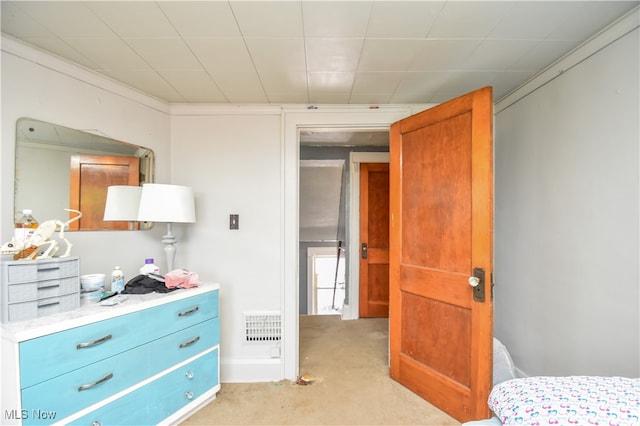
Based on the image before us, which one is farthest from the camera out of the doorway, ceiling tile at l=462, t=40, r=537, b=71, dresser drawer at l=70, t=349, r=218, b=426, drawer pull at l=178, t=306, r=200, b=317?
the doorway

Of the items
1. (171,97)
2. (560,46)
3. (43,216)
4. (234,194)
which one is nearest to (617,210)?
(560,46)

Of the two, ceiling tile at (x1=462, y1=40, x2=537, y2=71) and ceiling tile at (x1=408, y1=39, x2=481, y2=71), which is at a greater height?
ceiling tile at (x1=462, y1=40, x2=537, y2=71)

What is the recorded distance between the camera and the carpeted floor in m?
1.76

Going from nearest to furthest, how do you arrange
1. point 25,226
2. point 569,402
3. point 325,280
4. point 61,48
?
point 569,402, point 25,226, point 61,48, point 325,280

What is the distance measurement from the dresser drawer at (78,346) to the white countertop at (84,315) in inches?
1.0

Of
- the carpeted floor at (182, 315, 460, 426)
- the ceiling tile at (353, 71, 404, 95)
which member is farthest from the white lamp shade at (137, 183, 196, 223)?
the ceiling tile at (353, 71, 404, 95)

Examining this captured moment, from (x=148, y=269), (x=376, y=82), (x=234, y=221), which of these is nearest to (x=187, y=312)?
(x=148, y=269)

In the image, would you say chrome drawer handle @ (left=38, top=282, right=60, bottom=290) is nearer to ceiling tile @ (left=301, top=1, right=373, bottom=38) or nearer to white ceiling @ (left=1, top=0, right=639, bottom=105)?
white ceiling @ (left=1, top=0, right=639, bottom=105)

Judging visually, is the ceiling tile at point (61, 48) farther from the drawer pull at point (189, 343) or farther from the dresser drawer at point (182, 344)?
the drawer pull at point (189, 343)

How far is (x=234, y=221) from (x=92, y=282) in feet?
3.17

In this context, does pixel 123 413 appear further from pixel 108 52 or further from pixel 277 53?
pixel 277 53

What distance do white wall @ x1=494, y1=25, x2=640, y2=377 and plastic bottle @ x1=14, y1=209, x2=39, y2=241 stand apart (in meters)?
2.76

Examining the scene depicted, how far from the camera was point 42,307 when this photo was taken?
1.27 meters

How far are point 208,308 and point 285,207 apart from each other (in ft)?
2.97
